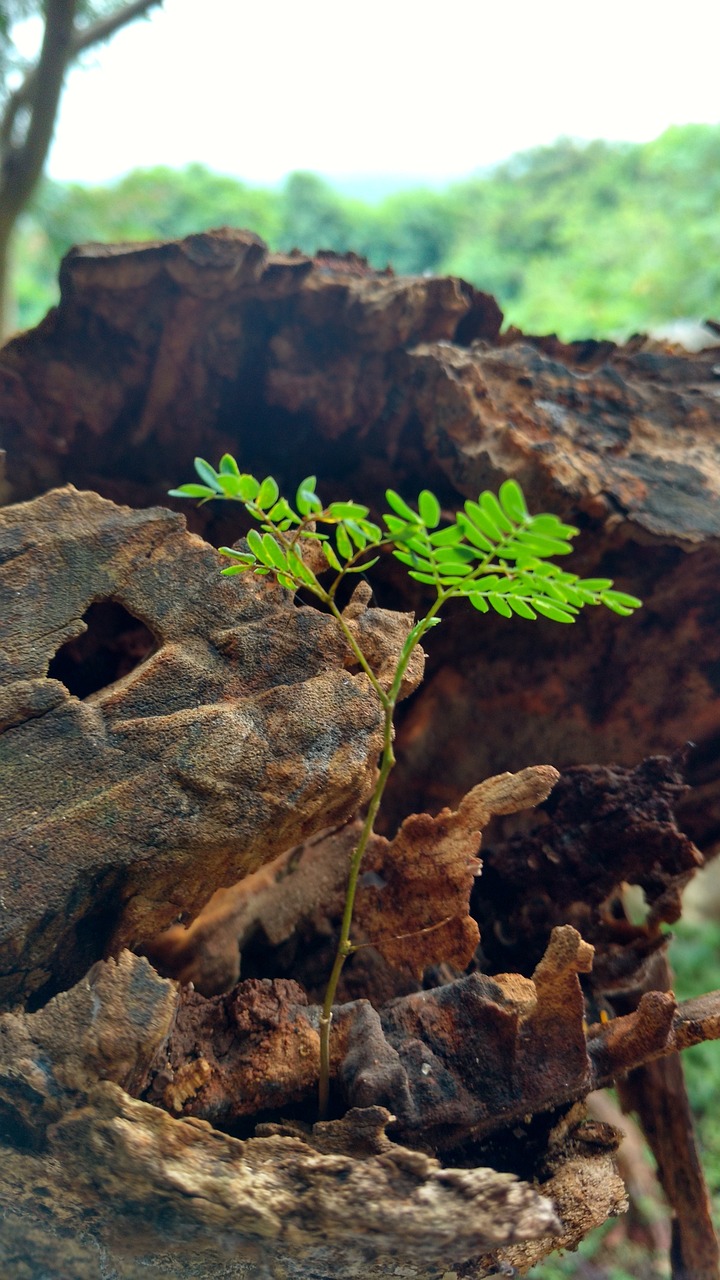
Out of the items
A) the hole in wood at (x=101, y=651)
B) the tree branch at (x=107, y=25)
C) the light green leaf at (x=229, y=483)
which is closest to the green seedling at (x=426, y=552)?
the light green leaf at (x=229, y=483)

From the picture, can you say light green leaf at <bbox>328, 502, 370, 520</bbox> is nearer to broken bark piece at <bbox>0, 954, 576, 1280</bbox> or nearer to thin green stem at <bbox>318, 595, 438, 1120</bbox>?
thin green stem at <bbox>318, 595, 438, 1120</bbox>

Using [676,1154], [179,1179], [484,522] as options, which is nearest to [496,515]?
[484,522]

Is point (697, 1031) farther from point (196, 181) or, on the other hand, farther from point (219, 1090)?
point (196, 181)

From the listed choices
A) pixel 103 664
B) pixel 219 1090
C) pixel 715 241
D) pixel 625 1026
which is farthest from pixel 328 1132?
pixel 715 241

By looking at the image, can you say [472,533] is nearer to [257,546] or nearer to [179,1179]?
[257,546]

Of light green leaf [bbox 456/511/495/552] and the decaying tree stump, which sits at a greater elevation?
light green leaf [bbox 456/511/495/552]

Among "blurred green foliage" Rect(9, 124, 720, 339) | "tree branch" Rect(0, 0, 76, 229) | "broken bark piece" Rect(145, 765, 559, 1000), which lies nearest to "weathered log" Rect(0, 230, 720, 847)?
"broken bark piece" Rect(145, 765, 559, 1000)
